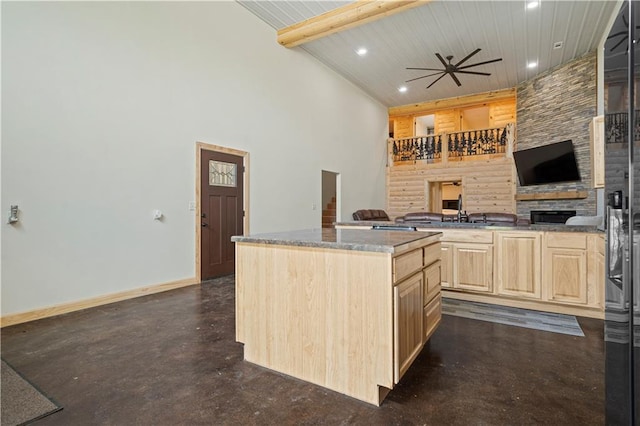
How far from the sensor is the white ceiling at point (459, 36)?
5379 millimetres

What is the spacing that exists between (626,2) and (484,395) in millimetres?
1835

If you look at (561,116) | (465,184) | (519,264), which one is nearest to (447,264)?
(519,264)

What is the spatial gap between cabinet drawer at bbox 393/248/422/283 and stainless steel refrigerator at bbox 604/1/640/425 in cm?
82

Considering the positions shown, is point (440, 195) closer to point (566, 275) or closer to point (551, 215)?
point (551, 215)

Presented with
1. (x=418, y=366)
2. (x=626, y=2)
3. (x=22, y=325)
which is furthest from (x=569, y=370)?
(x=22, y=325)

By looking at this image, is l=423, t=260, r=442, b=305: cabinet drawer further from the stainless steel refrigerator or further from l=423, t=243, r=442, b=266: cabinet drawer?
the stainless steel refrigerator

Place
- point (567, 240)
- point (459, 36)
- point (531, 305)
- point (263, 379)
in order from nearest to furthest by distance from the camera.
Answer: point (263, 379)
point (567, 240)
point (531, 305)
point (459, 36)

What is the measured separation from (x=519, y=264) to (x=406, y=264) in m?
2.18

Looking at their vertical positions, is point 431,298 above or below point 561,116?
below

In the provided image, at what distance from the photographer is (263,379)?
6.35ft

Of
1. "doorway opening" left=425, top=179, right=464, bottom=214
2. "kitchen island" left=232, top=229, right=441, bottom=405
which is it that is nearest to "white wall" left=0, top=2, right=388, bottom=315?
"kitchen island" left=232, top=229, right=441, bottom=405

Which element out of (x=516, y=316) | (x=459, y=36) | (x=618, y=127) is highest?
(x=459, y=36)

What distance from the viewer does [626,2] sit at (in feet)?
2.86

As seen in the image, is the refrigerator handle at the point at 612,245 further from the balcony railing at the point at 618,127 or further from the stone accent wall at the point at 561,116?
the stone accent wall at the point at 561,116
